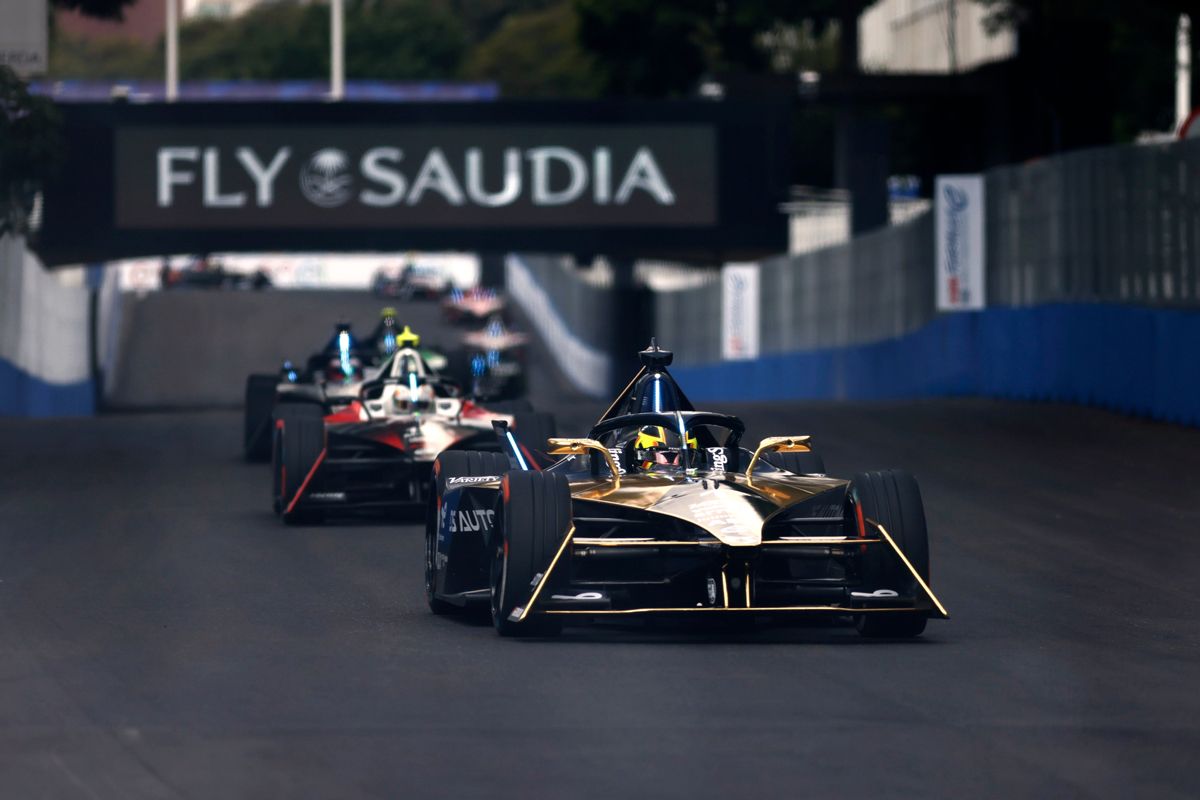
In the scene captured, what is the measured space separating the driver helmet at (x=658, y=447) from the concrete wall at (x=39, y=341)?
2303 cm

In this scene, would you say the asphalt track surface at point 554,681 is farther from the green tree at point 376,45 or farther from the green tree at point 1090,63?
the green tree at point 376,45

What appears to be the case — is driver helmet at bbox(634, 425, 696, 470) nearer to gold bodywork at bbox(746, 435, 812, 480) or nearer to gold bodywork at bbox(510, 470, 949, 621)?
gold bodywork at bbox(746, 435, 812, 480)

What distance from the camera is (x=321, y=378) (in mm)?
22656

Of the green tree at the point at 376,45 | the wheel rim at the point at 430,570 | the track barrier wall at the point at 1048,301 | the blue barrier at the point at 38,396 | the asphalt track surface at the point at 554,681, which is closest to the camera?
the asphalt track surface at the point at 554,681

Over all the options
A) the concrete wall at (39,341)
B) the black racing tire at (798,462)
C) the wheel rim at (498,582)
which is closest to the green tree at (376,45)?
the concrete wall at (39,341)

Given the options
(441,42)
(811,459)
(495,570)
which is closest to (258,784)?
(495,570)

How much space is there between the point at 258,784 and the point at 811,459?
5.80 metres

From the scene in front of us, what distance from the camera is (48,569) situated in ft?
45.4

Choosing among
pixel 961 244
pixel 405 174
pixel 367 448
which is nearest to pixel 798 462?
pixel 367 448

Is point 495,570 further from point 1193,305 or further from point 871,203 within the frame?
point 871,203

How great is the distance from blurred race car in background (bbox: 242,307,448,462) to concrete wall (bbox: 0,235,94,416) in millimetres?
10819

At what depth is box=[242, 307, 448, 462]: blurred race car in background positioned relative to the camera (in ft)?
69.2

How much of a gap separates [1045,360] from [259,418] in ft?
30.8

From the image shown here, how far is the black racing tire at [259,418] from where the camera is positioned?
22875mm
